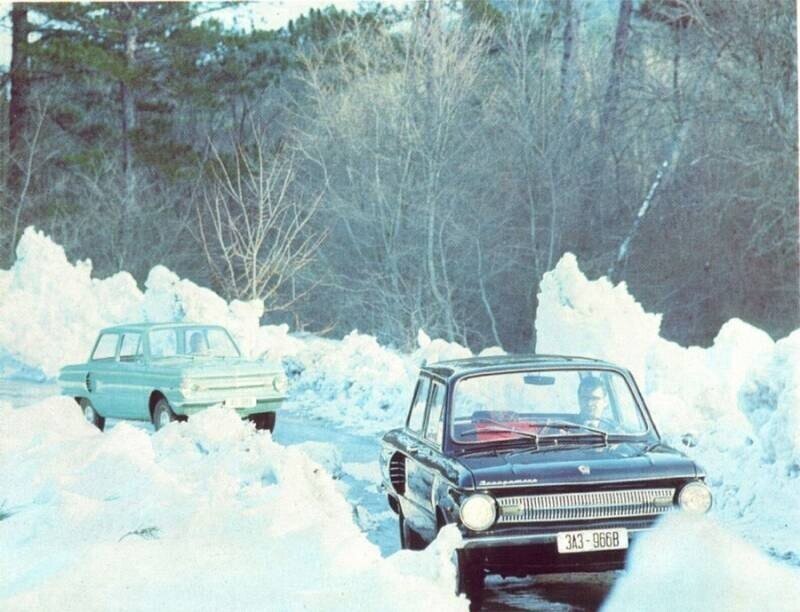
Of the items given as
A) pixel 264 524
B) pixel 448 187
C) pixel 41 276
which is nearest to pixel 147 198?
pixel 41 276

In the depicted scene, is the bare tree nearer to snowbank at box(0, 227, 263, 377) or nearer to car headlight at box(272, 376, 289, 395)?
snowbank at box(0, 227, 263, 377)

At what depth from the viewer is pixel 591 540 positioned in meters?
6.89

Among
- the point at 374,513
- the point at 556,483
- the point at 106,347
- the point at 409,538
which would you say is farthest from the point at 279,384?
the point at 556,483

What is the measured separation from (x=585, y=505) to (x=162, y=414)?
8.60 m

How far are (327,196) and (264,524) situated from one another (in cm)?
2052

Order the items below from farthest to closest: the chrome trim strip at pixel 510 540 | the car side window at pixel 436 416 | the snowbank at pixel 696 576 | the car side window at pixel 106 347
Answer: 1. the car side window at pixel 106 347
2. the car side window at pixel 436 416
3. the chrome trim strip at pixel 510 540
4. the snowbank at pixel 696 576

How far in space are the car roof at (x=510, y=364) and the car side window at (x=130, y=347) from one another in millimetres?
7406

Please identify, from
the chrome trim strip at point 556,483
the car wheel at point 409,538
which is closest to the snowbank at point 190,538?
the car wheel at point 409,538

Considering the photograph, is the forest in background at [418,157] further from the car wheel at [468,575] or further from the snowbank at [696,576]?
the car wheel at [468,575]

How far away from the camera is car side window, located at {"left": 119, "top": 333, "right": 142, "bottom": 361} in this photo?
15.4 meters

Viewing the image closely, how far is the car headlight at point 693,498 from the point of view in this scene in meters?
7.03

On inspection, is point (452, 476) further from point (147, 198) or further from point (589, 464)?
point (147, 198)

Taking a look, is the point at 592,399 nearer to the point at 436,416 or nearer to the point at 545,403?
the point at 545,403

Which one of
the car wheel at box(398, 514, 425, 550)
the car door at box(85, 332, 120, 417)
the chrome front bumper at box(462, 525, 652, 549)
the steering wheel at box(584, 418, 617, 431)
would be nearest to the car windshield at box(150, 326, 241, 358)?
the car door at box(85, 332, 120, 417)
